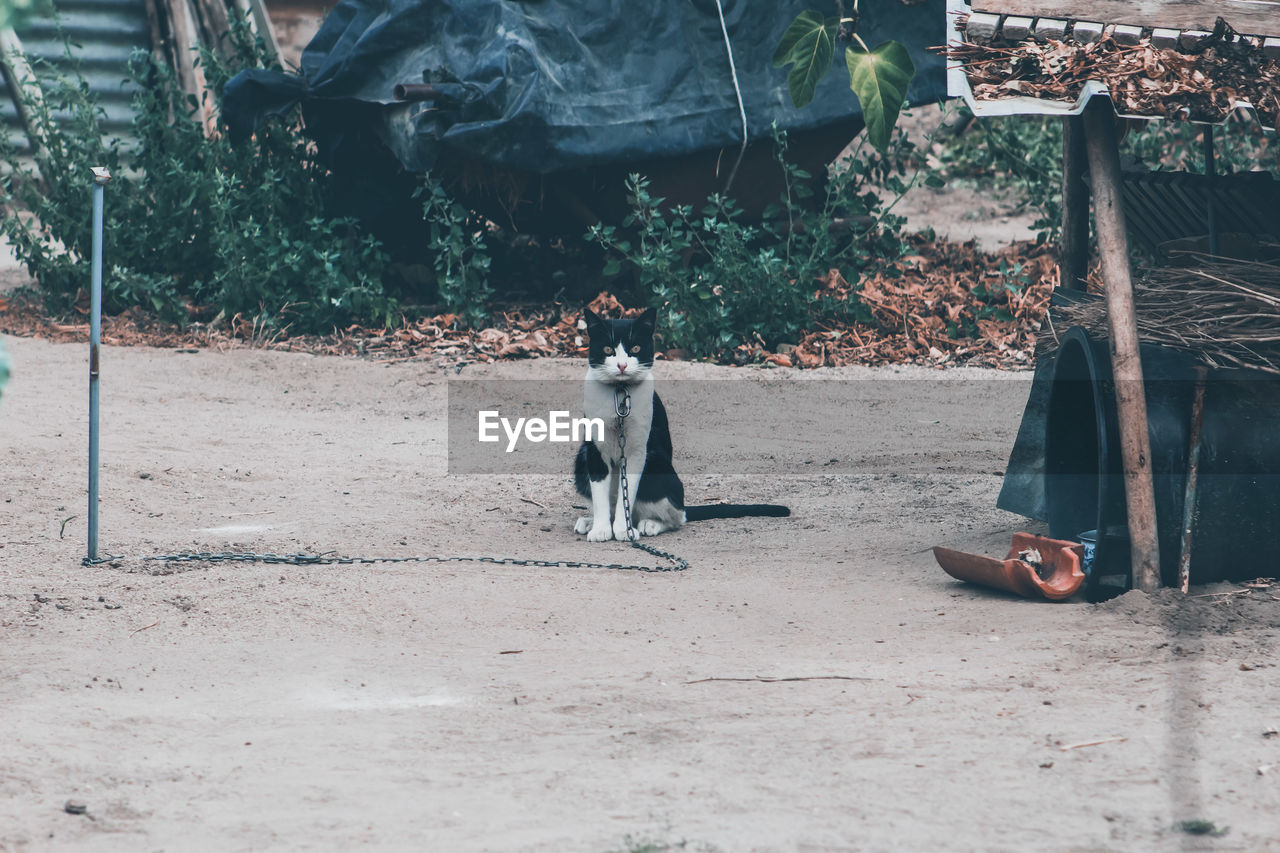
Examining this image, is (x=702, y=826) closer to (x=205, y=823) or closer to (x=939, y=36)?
(x=205, y=823)

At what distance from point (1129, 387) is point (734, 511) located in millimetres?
1963

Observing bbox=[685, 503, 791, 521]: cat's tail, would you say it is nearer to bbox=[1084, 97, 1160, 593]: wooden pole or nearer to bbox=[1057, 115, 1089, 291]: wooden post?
bbox=[1057, 115, 1089, 291]: wooden post

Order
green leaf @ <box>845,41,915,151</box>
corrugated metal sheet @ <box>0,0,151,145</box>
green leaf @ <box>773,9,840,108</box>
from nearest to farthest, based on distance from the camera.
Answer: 1. green leaf @ <box>845,41,915,151</box>
2. green leaf @ <box>773,9,840,108</box>
3. corrugated metal sheet @ <box>0,0,151,145</box>

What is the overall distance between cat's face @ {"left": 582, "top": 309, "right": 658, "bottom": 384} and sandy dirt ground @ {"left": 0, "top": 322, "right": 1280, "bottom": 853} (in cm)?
71

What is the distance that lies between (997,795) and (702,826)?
643 mm

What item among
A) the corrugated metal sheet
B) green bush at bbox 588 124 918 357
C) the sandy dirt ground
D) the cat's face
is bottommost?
the sandy dirt ground

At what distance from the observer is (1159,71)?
11.8ft

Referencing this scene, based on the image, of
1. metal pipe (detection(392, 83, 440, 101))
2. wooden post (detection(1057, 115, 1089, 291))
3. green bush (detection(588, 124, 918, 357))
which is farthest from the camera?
green bush (detection(588, 124, 918, 357))

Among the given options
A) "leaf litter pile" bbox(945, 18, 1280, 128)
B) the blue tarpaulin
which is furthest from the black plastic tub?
the blue tarpaulin

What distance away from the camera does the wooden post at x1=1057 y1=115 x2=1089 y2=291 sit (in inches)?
203

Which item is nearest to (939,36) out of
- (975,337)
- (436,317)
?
(975,337)

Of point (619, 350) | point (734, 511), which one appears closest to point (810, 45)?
point (619, 350)

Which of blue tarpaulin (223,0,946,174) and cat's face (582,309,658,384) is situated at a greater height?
blue tarpaulin (223,0,946,174)

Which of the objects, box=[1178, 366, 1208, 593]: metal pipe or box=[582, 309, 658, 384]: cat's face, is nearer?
box=[1178, 366, 1208, 593]: metal pipe
